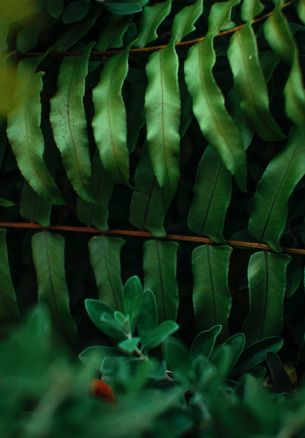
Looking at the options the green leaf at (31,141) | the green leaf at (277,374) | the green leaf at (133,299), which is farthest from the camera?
the green leaf at (31,141)

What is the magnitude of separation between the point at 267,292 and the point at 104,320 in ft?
1.13

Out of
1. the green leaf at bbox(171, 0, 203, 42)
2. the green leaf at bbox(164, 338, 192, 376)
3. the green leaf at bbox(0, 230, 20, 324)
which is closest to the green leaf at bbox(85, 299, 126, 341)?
the green leaf at bbox(164, 338, 192, 376)

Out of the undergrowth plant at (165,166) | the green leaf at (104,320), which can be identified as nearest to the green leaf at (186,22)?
the undergrowth plant at (165,166)

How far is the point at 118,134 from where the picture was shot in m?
1.20

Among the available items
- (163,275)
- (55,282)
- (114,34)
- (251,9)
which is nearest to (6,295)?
(55,282)

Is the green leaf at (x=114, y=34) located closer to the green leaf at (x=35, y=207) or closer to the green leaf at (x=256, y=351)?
the green leaf at (x=35, y=207)

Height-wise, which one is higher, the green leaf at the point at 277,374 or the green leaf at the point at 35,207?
the green leaf at the point at 35,207

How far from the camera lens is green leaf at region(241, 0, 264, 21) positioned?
1.21m

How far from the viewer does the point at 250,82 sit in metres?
1.15

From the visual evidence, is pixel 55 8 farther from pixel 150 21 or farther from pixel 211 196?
pixel 211 196

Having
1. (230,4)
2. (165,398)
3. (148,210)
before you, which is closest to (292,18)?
(230,4)

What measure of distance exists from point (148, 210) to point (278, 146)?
22.3 inches

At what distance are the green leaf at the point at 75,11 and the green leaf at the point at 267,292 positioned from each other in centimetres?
55

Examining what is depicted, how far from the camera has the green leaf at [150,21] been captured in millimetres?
1291
